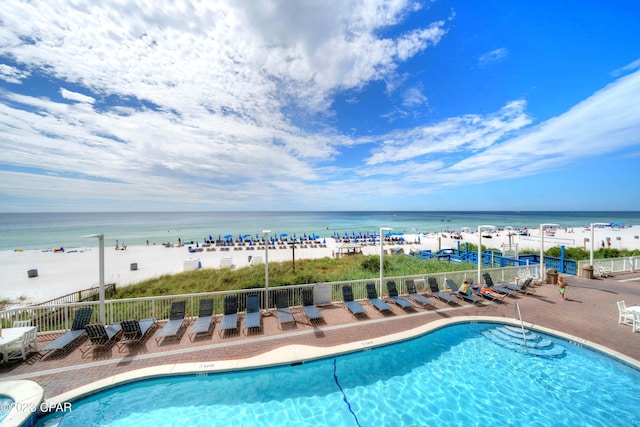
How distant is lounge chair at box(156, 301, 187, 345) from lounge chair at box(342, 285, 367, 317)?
5225 millimetres

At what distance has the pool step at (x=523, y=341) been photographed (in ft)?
21.1

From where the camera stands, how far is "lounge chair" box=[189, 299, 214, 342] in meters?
6.84

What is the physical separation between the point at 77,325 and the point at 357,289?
8.87m

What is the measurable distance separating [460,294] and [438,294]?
42.6 inches

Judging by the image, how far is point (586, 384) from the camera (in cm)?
539

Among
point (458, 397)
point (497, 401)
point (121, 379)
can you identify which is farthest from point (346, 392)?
point (121, 379)

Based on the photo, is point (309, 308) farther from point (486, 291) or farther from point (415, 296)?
point (486, 291)

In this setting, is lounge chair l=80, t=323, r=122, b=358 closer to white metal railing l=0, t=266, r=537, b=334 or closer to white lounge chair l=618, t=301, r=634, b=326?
white metal railing l=0, t=266, r=537, b=334

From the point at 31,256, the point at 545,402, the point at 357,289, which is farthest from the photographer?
the point at 31,256

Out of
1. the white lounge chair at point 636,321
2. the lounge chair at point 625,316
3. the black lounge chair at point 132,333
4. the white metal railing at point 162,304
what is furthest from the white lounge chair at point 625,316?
the black lounge chair at point 132,333

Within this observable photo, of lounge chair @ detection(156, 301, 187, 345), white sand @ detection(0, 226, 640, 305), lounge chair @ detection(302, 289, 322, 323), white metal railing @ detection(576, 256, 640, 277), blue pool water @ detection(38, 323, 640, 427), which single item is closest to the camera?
blue pool water @ detection(38, 323, 640, 427)

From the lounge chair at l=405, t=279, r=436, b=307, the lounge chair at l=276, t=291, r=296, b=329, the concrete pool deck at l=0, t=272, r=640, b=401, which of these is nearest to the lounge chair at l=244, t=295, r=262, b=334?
the concrete pool deck at l=0, t=272, r=640, b=401

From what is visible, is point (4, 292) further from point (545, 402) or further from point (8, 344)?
point (545, 402)

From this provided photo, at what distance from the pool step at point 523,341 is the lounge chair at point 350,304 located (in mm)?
3713
